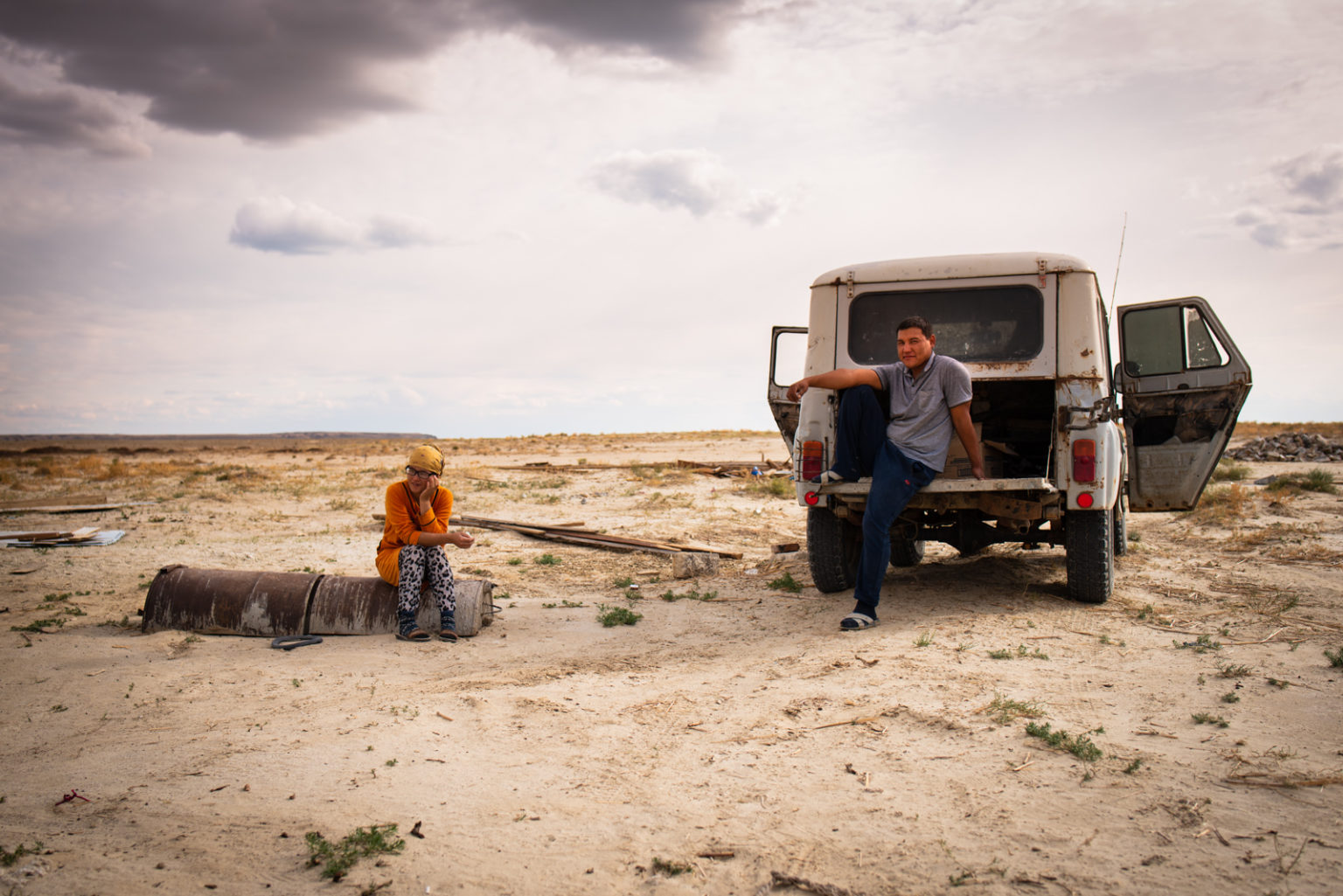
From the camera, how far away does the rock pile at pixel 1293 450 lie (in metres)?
20.9

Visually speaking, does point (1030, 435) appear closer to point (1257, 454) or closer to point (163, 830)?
point (163, 830)

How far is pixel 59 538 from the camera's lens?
9.77 m

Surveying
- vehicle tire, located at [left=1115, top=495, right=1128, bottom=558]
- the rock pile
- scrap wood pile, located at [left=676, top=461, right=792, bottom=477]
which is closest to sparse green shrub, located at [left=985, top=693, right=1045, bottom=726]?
vehicle tire, located at [left=1115, top=495, right=1128, bottom=558]

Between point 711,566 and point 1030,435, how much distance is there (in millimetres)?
3194

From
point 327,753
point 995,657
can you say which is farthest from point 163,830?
point 995,657

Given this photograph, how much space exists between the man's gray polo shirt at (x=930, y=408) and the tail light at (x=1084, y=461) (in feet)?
3.22

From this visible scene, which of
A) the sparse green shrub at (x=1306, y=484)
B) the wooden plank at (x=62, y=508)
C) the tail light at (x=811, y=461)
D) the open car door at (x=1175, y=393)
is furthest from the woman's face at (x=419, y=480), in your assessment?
the sparse green shrub at (x=1306, y=484)

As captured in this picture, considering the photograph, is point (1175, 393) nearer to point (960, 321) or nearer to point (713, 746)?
point (960, 321)

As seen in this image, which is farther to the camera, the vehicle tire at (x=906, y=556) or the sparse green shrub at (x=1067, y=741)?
the vehicle tire at (x=906, y=556)

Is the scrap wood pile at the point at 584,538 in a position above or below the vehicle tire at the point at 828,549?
below

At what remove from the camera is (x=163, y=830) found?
284 cm

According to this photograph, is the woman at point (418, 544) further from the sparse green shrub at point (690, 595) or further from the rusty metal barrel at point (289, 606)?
the sparse green shrub at point (690, 595)

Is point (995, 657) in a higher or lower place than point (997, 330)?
lower

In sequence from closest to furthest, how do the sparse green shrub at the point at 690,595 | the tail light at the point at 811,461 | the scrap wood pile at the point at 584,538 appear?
the tail light at the point at 811,461
the sparse green shrub at the point at 690,595
the scrap wood pile at the point at 584,538
